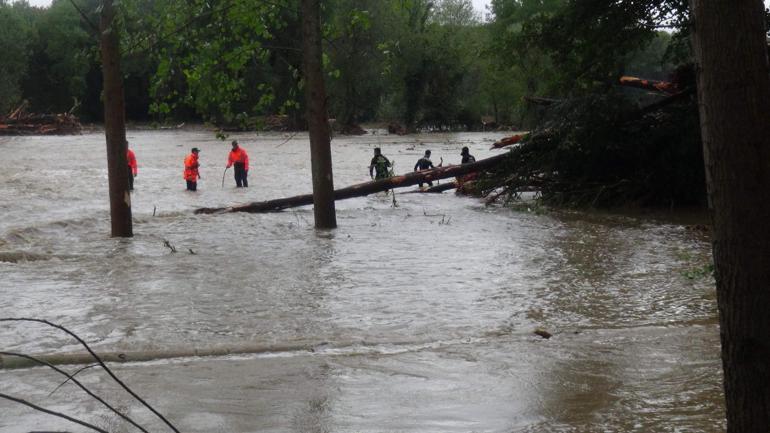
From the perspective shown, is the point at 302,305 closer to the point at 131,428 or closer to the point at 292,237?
the point at 131,428

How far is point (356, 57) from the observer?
7462 cm

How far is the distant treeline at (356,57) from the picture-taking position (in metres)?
16.3

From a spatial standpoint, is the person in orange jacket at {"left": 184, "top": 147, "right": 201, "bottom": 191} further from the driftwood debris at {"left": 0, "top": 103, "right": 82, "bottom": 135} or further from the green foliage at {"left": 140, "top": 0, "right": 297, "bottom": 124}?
the driftwood debris at {"left": 0, "top": 103, "right": 82, "bottom": 135}

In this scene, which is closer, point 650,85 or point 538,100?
point 650,85

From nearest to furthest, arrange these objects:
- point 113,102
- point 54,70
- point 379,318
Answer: point 379,318 → point 113,102 → point 54,70

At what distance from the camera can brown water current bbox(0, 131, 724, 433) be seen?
6.53m

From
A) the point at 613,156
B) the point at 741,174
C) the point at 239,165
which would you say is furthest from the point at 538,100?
the point at 741,174

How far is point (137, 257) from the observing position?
14641mm

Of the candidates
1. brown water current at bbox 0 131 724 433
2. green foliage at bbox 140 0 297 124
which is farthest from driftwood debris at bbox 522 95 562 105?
green foliage at bbox 140 0 297 124

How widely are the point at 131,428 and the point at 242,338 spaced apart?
3.18 metres

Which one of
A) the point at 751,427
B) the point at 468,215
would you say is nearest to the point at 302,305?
the point at 751,427

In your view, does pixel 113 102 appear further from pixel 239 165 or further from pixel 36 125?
pixel 36 125

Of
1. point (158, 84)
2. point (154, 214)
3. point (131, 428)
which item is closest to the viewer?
point (131, 428)

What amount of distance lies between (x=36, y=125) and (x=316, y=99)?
5615cm
